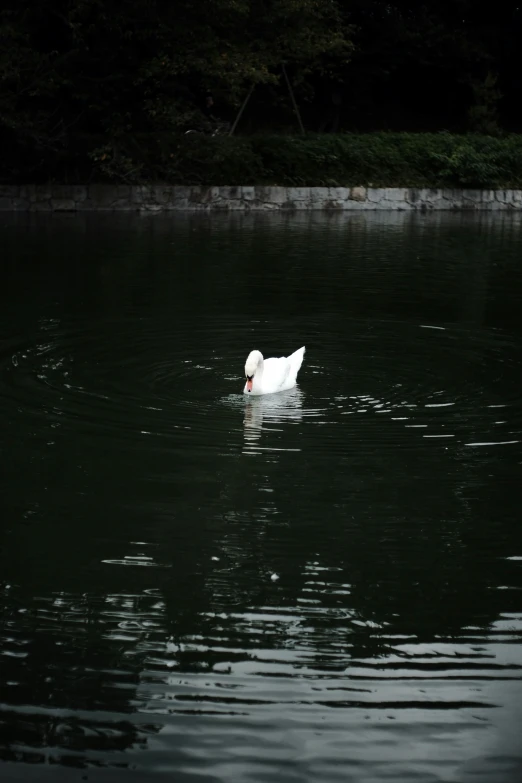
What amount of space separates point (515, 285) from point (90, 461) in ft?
34.9

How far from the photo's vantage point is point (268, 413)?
866cm

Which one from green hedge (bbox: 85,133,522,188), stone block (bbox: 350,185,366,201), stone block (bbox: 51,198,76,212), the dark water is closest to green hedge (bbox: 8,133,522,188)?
green hedge (bbox: 85,133,522,188)

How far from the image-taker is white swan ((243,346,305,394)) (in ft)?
28.5

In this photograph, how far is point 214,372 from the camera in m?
10.1

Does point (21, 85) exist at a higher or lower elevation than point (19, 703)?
higher

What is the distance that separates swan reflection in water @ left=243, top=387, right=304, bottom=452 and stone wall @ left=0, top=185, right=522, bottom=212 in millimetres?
20174

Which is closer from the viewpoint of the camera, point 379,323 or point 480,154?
point 379,323

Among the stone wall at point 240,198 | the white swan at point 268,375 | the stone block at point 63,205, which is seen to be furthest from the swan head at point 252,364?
the stone block at point 63,205

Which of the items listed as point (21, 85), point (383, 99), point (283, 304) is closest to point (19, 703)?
point (283, 304)

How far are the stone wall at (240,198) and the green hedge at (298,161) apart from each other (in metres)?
0.48

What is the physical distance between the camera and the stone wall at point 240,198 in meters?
28.3

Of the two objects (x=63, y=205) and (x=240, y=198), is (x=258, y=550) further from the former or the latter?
(x=240, y=198)

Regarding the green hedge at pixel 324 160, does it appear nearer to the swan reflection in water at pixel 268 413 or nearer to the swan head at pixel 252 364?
the swan reflection in water at pixel 268 413

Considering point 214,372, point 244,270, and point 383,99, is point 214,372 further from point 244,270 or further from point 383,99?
point 383,99
